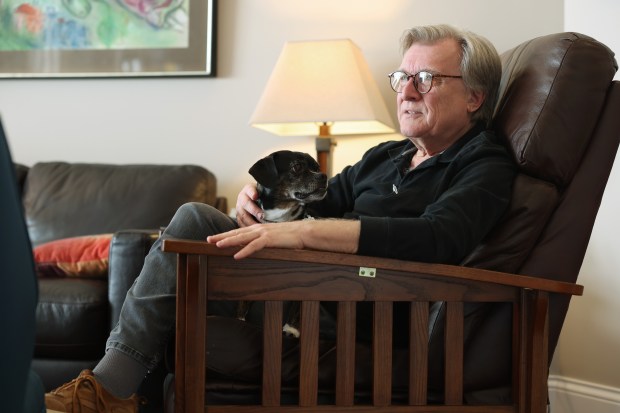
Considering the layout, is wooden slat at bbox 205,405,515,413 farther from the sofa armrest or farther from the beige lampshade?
the beige lampshade

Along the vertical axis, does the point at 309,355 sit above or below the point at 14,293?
below

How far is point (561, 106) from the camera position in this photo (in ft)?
5.34

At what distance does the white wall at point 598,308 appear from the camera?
2.44 m

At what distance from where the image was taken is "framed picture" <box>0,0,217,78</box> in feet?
11.4

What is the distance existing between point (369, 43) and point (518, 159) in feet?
5.75

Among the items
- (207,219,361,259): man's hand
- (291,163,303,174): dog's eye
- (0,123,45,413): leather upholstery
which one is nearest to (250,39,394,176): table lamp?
(291,163,303,174): dog's eye

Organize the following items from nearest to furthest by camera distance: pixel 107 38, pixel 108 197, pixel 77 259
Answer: pixel 77 259 < pixel 108 197 < pixel 107 38

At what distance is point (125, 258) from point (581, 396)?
167 centimetres

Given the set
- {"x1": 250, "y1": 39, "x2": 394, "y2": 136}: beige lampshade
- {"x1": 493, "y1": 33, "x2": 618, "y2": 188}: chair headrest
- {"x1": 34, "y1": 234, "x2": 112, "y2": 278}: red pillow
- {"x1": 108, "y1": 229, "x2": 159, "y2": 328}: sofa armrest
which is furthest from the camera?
{"x1": 250, "y1": 39, "x2": 394, "y2": 136}: beige lampshade

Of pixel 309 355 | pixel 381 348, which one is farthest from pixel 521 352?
→ pixel 309 355

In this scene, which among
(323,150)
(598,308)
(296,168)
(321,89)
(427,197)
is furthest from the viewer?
(323,150)

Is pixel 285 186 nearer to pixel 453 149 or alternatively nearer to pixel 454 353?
pixel 453 149

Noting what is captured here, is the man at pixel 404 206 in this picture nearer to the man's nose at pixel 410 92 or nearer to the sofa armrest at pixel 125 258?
the man's nose at pixel 410 92

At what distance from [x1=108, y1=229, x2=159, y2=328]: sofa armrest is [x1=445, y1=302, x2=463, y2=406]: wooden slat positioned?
119 cm
